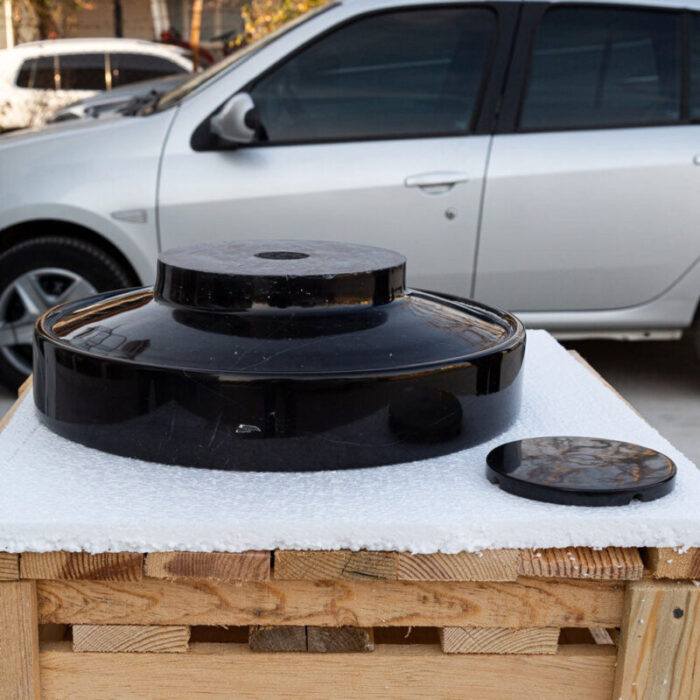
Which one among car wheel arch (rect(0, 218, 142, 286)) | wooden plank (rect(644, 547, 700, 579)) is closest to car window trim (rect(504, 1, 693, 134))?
car wheel arch (rect(0, 218, 142, 286))

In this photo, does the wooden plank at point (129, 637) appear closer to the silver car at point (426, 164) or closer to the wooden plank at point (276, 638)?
the wooden plank at point (276, 638)

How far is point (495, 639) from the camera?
5.33 feet

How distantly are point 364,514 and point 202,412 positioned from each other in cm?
35

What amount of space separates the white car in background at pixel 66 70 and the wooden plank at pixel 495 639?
904cm

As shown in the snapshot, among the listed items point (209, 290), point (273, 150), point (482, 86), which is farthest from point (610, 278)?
point (209, 290)

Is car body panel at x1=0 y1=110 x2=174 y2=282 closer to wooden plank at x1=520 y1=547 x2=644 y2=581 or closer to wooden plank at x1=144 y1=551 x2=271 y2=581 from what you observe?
wooden plank at x1=144 y1=551 x2=271 y2=581

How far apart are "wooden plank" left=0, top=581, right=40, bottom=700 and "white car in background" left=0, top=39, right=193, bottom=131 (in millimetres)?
8844

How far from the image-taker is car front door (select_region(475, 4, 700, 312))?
4.01 metres

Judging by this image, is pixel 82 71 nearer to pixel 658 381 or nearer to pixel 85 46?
pixel 85 46

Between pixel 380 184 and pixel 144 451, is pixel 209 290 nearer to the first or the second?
pixel 144 451

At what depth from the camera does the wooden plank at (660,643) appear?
5.11 feet

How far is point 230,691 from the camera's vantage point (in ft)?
5.42

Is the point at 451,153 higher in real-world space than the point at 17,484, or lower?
higher

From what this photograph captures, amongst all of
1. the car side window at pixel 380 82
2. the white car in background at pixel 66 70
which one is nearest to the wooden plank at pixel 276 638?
the car side window at pixel 380 82
